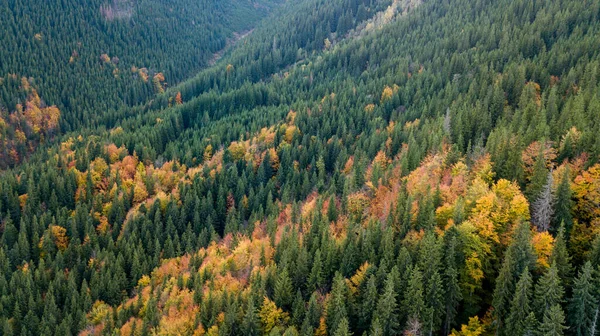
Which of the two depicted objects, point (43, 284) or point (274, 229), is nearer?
point (274, 229)

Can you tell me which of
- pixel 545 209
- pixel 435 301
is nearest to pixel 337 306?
pixel 435 301

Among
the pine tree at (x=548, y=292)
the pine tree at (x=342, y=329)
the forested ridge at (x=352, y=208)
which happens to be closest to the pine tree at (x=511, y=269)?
the forested ridge at (x=352, y=208)

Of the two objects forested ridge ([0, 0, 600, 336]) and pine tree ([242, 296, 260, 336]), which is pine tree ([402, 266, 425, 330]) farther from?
pine tree ([242, 296, 260, 336])

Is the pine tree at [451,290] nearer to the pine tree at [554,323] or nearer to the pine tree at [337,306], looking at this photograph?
the pine tree at [554,323]

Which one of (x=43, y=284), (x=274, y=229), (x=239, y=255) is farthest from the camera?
(x=43, y=284)

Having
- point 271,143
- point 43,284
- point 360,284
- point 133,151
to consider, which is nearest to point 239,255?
point 360,284

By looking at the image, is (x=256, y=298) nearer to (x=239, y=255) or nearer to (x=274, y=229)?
(x=239, y=255)
